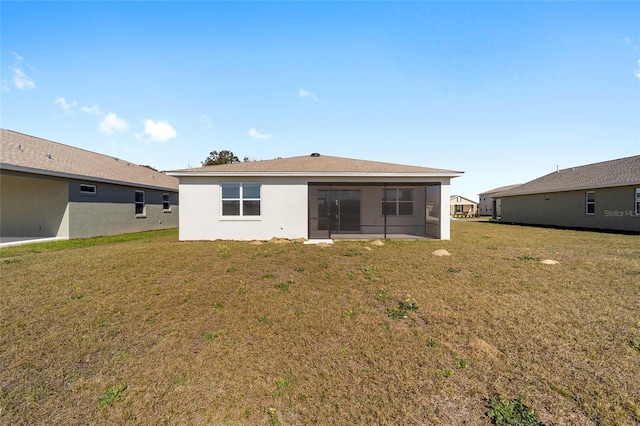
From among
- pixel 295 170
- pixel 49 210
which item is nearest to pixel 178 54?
pixel 295 170

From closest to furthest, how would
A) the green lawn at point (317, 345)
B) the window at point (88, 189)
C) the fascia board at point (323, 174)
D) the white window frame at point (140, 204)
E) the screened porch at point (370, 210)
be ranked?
the green lawn at point (317, 345) < the fascia board at point (323, 174) < the window at point (88, 189) < the screened porch at point (370, 210) < the white window frame at point (140, 204)

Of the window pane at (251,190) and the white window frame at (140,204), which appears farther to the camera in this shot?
the white window frame at (140,204)

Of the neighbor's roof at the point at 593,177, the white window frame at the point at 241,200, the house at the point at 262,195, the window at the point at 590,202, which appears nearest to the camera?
the house at the point at 262,195

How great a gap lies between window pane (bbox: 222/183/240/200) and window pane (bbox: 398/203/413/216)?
858 centimetres

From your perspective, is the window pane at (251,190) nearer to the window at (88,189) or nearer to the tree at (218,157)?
the window at (88,189)

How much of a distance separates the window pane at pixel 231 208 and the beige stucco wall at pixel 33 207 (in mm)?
7670

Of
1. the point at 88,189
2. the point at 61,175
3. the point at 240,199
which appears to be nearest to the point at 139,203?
the point at 88,189

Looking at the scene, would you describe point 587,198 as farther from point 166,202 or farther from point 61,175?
point 61,175

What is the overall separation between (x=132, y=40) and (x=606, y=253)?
17572mm

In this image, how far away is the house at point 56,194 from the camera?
40.0ft

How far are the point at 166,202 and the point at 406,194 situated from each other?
16.4 metres

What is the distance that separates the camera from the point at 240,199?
1180 centimetres

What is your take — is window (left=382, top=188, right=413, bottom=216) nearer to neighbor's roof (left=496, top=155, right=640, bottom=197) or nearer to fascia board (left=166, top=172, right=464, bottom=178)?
fascia board (left=166, top=172, right=464, bottom=178)

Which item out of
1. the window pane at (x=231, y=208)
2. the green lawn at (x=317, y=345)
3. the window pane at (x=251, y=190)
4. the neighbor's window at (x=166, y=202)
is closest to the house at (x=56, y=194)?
the neighbor's window at (x=166, y=202)
